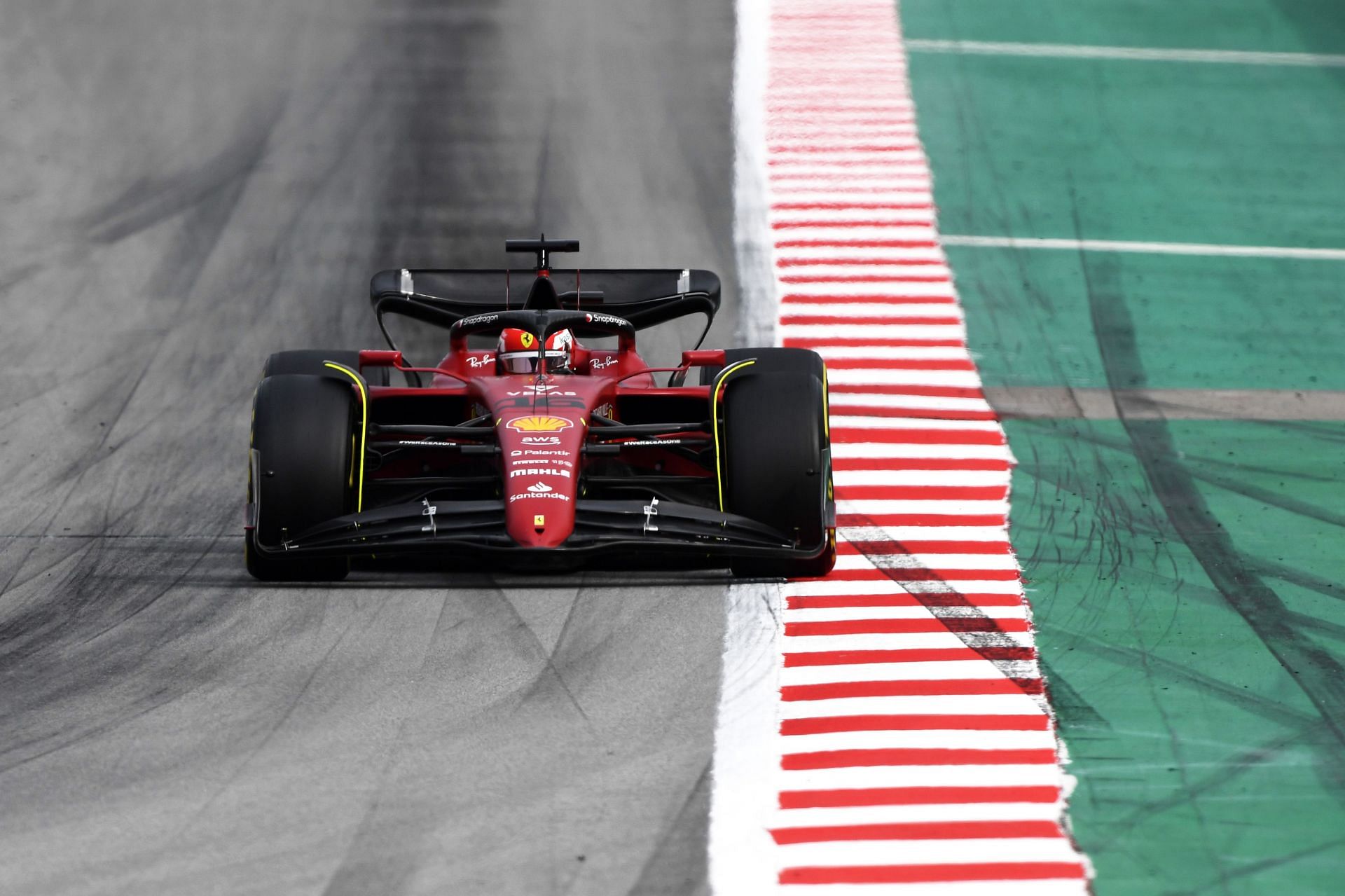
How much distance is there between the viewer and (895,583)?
966cm

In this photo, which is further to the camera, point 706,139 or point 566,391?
point 706,139

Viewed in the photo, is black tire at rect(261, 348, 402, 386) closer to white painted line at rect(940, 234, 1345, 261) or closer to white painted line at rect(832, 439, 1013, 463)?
white painted line at rect(832, 439, 1013, 463)

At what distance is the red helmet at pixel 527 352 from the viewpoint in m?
10.1

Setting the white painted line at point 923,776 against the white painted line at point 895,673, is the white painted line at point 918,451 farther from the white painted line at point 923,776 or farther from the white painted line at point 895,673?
the white painted line at point 923,776

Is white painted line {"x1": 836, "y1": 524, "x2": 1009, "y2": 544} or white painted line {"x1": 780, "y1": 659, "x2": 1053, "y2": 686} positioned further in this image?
white painted line {"x1": 836, "y1": 524, "x2": 1009, "y2": 544}

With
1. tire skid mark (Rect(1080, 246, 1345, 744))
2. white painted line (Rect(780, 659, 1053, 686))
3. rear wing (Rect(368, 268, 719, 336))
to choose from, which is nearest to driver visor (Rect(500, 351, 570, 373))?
rear wing (Rect(368, 268, 719, 336))

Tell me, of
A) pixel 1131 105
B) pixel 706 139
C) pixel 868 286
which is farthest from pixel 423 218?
pixel 1131 105

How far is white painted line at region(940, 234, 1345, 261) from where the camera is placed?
47.3ft

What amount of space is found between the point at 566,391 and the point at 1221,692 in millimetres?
3955

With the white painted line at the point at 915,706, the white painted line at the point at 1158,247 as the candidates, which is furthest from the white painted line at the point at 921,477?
the white painted line at the point at 1158,247

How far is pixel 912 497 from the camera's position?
35.2ft

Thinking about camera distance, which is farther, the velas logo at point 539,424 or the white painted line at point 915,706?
the velas logo at point 539,424

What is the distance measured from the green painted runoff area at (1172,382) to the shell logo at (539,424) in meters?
2.96

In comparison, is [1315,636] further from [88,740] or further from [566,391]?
[88,740]
